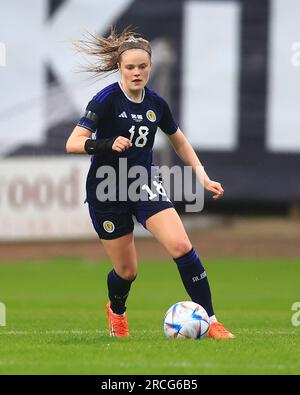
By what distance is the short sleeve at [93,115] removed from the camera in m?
8.33

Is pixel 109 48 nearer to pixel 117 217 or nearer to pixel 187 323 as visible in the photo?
pixel 117 217

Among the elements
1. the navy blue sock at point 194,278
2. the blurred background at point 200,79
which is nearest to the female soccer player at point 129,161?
the navy blue sock at point 194,278

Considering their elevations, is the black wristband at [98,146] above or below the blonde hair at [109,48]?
below

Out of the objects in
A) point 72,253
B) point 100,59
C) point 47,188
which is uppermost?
point 100,59

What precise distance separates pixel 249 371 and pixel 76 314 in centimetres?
593

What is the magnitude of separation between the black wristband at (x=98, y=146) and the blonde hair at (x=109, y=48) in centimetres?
89

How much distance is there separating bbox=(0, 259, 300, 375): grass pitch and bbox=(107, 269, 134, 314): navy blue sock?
25 centimetres

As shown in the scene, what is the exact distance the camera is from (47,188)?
21.0m

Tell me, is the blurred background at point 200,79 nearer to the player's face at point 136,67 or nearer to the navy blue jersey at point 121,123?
the navy blue jersey at point 121,123

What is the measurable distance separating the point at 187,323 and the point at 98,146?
1.51 metres

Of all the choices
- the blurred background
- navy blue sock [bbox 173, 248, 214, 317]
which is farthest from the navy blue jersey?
the blurred background

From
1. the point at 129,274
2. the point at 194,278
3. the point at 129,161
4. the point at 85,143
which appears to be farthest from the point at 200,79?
the point at 85,143
